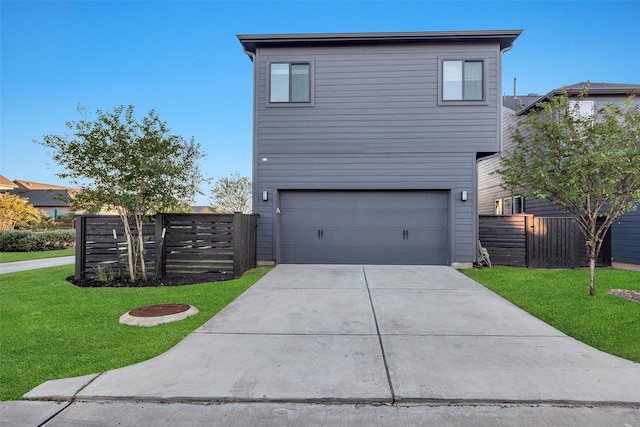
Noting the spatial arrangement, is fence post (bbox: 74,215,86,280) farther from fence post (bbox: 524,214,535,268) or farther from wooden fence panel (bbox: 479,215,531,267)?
fence post (bbox: 524,214,535,268)

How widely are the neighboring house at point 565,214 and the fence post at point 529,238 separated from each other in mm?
740

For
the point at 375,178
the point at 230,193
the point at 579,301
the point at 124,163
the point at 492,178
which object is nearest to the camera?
the point at 579,301

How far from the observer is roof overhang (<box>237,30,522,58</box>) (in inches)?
324

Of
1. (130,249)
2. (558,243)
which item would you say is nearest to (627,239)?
(558,243)

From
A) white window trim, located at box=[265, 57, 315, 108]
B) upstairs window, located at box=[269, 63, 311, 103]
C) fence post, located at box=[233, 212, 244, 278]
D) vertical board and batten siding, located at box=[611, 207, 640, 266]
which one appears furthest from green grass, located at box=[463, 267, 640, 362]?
upstairs window, located at box=[269, 63, 311, 103]

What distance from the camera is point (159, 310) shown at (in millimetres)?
4430

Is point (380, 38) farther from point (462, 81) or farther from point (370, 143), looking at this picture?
point (370, 143)

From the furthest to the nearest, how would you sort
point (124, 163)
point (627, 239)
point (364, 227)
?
point (364, 227)
point (627, 239)
point (124, 163)

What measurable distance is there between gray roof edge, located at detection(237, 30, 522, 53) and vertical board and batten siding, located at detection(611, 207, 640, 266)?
5.61 metres

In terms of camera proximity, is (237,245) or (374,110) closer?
(237,245)

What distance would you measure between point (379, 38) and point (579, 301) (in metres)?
7.34

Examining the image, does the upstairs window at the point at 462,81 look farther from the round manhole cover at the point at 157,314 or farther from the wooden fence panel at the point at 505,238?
the round manhole cover at the point at 157,314

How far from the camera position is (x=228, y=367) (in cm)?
286

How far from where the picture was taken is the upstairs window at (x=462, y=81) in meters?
8.54
